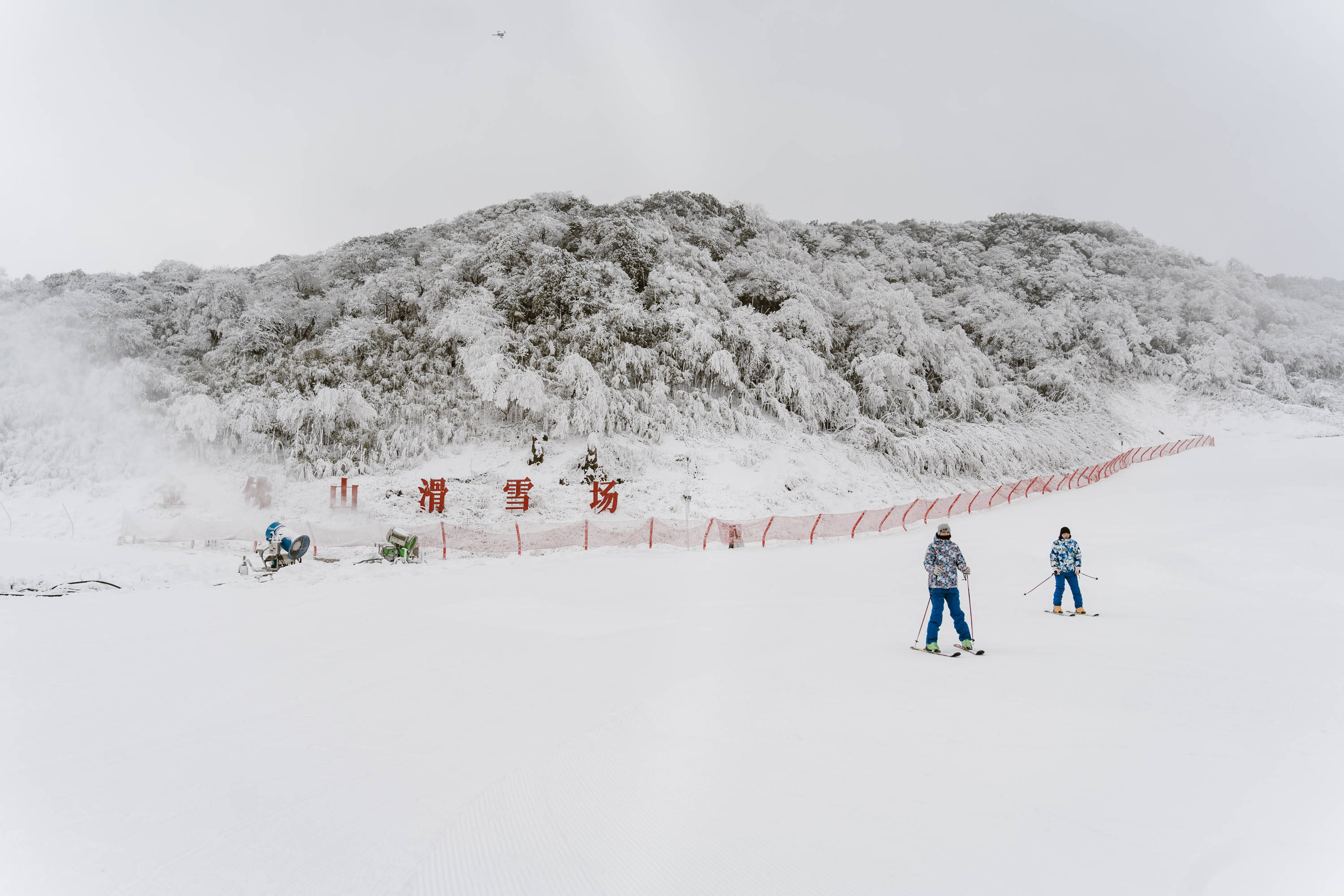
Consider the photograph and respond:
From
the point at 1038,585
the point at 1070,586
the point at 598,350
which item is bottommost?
the point at 1038,585

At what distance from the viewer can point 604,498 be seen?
19828 mm

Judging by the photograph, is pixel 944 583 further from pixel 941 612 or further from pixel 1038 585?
pixel 1038 585

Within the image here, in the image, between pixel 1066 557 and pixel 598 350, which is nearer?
pixel 1066 557

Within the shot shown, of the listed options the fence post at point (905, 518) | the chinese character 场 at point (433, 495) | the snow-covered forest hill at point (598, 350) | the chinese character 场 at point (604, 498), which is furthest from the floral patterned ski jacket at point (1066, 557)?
the chinese character 场 at point (433, 495)

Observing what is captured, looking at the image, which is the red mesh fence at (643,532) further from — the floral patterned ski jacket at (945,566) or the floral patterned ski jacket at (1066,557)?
the floral patterned ski jacket at (945,566)

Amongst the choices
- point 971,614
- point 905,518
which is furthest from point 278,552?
point 905,518

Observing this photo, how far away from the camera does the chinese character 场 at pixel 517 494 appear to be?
63.6 feet

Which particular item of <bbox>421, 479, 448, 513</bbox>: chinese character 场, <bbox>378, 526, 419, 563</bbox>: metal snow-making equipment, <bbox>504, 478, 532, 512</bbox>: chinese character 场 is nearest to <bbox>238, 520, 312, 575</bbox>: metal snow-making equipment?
<bbox>378, 526, 419, 563</bbox>: metal snow-making equipment

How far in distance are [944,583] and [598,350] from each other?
62.3ft

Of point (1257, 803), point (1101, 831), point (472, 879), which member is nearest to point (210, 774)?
point (472, 879)

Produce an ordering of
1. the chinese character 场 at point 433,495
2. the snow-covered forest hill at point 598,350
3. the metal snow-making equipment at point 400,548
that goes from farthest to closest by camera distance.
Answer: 1. the snow-covered forest hill at point 598,350
2. the chinese character 场 at point 433,495
3. the metal snow-making equipment at point 400,548

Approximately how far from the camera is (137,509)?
57.9 ft

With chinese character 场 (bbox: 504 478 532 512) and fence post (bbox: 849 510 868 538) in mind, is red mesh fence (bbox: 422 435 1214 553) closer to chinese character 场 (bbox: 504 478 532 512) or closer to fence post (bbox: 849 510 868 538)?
fence post (bbox: 849 510 868 538)

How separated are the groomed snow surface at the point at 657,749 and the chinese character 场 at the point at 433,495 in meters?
9.50
